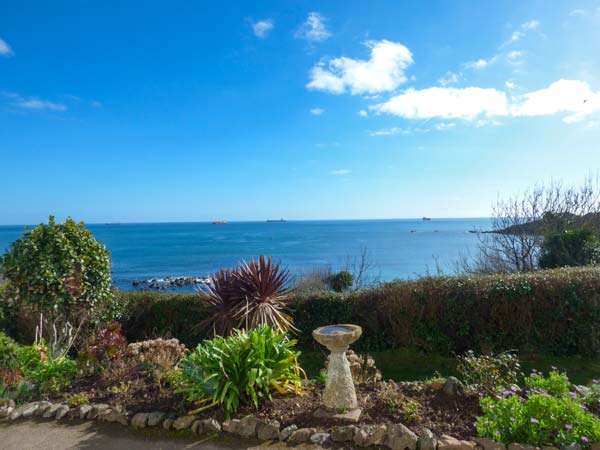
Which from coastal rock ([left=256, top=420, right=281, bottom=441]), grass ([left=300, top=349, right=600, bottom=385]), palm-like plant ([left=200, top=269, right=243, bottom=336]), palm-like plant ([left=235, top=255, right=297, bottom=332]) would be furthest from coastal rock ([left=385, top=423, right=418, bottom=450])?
palm-like plant ([left=200, top=269, right=243, bottom=336])

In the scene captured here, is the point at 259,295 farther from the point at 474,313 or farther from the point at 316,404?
the point at 474,313

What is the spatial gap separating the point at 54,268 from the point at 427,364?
672cm

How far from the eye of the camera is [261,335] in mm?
4086

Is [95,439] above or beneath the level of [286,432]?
beneath

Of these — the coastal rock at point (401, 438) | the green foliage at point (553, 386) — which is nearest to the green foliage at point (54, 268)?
the coastal rock at point (401, 438)

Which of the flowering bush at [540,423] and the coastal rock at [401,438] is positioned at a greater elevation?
the flowering bush at [540,423]

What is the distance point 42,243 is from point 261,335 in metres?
4.13

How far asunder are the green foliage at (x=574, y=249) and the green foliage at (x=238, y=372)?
29.4 ft

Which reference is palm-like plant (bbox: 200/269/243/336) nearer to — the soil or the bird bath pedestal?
the soil

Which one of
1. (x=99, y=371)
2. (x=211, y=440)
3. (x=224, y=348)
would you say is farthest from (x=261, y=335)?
(x=99, y=371)

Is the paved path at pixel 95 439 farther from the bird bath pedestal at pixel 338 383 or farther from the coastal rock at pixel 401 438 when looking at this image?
the coastal rock at pixel 401 438

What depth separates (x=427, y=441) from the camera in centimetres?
296

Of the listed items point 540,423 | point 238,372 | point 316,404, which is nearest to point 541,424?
point 540,423

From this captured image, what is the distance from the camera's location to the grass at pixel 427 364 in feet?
18.8
